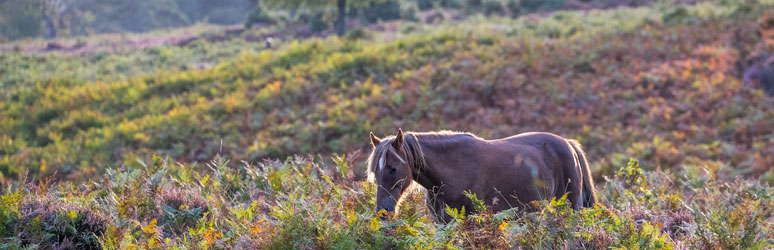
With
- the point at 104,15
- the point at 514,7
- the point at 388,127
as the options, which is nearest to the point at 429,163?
the point at 388,127

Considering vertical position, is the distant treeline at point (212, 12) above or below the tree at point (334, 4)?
below

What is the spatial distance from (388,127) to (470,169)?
983 cm

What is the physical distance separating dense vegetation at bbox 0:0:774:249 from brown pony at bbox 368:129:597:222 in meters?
0.28

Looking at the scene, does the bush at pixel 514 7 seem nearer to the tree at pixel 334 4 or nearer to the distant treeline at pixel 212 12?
the distant treeline at pixel 212 12

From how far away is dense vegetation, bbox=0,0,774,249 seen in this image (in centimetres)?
441

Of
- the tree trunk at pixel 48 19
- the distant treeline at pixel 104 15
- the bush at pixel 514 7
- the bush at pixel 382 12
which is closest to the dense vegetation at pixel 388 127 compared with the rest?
the bush at pixel 514 7

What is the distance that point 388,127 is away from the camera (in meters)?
14.6

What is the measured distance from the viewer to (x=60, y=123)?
16.8 meters

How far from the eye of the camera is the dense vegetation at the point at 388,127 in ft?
14.5

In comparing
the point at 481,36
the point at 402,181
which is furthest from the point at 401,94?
the point at 402,181

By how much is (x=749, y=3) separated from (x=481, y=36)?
1124cm

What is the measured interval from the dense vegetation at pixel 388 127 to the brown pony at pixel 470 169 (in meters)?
0.28

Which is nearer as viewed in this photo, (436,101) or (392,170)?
(392,170)

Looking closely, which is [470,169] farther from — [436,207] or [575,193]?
[575,193]
